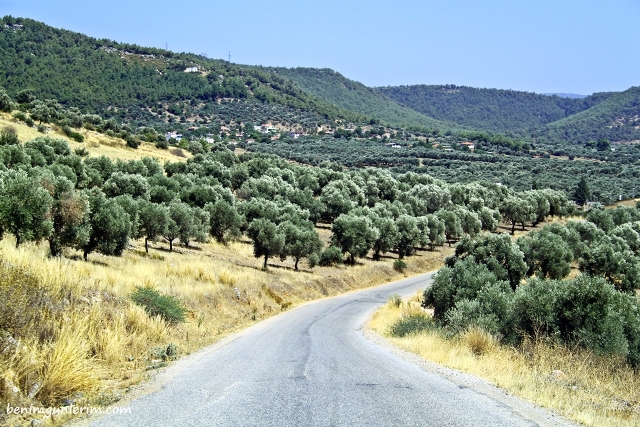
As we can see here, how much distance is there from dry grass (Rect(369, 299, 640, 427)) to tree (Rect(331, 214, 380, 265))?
39.5 m

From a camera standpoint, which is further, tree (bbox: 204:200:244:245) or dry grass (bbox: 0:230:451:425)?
tree (bbox: 204:200:244:245)

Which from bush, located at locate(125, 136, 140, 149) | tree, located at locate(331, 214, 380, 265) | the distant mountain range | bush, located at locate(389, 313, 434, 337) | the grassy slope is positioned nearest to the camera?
the grassy slope

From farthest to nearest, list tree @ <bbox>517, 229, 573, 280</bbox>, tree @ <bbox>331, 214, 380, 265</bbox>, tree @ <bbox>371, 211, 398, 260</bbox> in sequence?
1. tree @ <bbox>371, 211, 398, 260</bbox>
2. tree @ <bbox>331, 214, 380, 265</bbox>
3. tree @ <bbox>517, 229, 573, 280</bbox>

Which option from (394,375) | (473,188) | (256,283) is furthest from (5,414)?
(473,188)

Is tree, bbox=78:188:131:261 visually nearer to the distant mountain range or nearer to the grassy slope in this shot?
the grassy slope

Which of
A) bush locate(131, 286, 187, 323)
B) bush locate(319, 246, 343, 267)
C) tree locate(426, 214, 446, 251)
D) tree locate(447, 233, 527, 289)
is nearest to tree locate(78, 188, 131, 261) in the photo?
bush locate(131, 286, 187, 323)

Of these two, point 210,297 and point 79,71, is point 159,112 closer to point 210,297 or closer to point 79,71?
point 79,71

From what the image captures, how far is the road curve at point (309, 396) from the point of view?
692 cm

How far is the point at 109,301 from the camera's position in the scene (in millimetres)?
13680

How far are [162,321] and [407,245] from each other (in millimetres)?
52390

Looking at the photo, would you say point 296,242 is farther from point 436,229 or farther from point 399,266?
point 436,229

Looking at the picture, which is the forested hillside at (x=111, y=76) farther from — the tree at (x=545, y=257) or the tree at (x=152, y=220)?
the tree at (x=545, y=257)

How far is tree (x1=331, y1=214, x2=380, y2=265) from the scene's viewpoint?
56500 mm

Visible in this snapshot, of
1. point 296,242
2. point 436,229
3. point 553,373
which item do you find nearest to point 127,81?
point 436,229
